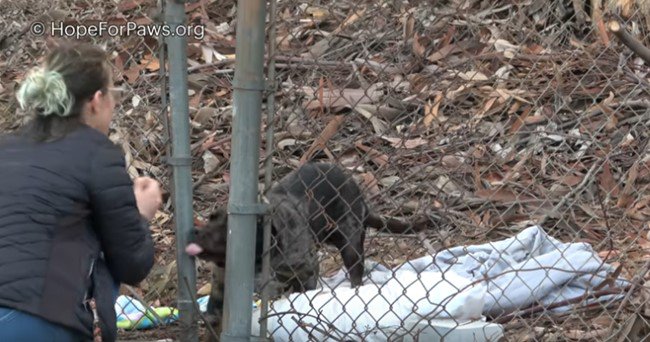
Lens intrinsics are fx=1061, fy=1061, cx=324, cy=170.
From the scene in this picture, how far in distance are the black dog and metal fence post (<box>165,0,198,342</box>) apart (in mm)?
368

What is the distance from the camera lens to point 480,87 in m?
5.97

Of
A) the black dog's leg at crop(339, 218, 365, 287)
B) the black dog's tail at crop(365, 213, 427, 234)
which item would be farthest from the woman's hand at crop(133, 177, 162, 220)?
the black dog's tail at crop(365, 213, 427, 234)

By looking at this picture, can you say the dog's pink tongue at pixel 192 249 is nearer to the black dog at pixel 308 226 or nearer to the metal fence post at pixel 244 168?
the metal fence post at pixel 244 168

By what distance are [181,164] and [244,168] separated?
41cm

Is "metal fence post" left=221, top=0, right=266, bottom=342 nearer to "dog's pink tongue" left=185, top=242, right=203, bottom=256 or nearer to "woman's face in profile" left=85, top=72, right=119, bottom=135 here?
"dog's pink tongue" left=185, top=242, right=203, bottom=256

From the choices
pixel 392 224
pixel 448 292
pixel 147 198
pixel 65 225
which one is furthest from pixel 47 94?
pixel 392 224

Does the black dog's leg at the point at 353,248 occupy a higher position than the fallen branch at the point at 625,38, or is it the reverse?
the fallen branch at the point at 625,38

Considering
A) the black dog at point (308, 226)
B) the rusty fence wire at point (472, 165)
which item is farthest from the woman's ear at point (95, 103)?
the rusty fence wire at point (472, 165)

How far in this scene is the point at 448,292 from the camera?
14.6 feet

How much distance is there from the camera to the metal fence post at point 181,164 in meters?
3.90

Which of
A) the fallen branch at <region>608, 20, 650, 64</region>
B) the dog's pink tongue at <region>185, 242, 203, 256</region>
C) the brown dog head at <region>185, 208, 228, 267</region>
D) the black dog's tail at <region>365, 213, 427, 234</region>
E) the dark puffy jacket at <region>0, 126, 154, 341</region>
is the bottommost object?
the black dog's tail at <region>365, 213, 427, 234</region>

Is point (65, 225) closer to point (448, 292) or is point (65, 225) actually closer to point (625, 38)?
point (448, 292)

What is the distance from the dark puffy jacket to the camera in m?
3.38

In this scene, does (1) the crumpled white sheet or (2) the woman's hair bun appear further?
(1) the crumpled white sheet
